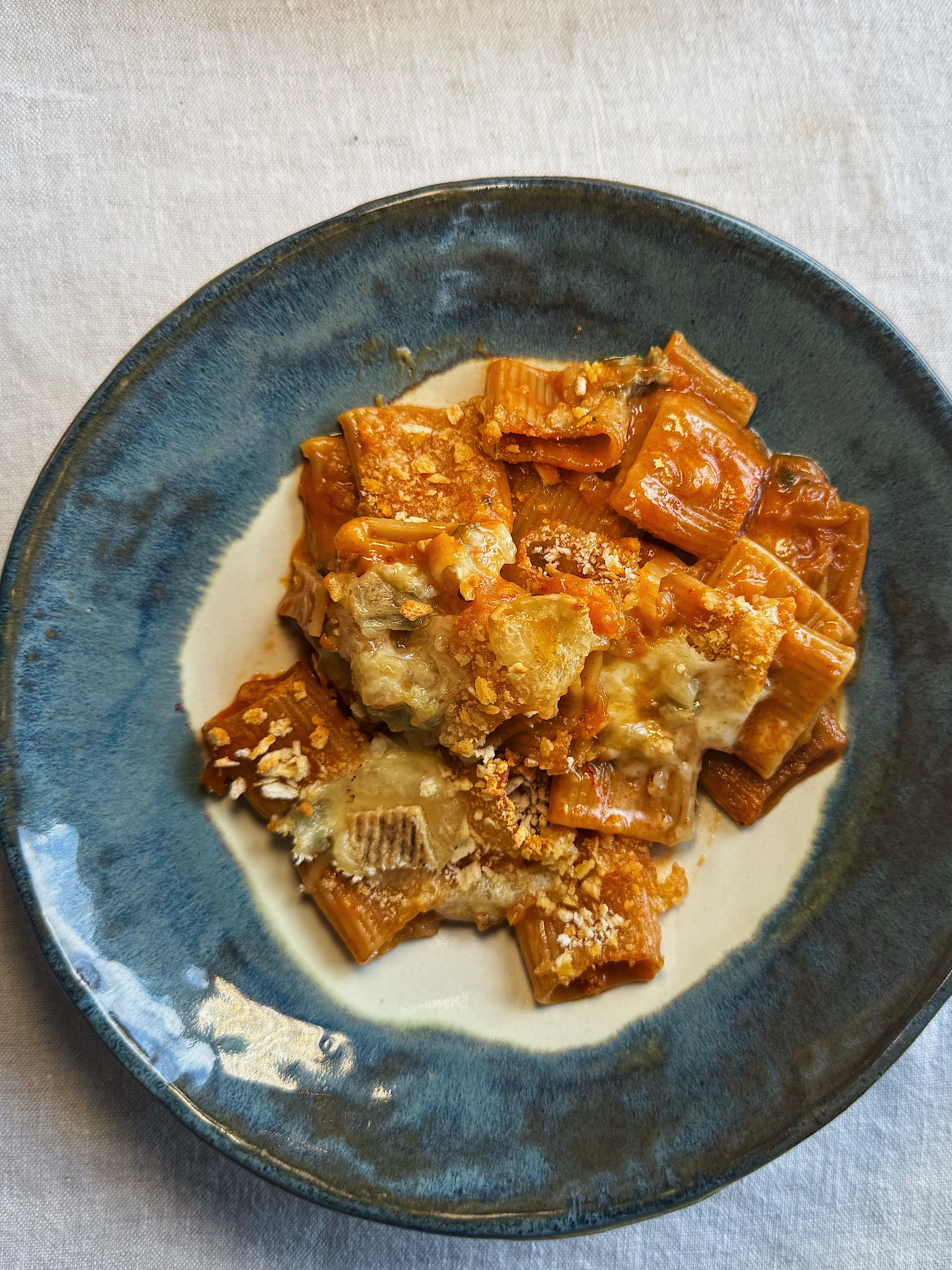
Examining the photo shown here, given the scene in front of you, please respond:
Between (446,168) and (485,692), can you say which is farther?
(446,168)

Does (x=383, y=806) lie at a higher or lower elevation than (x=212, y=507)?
lower

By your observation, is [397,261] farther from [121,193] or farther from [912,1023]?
[912,1023]

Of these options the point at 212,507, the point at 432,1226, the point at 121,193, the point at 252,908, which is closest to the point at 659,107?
the point at 121,193

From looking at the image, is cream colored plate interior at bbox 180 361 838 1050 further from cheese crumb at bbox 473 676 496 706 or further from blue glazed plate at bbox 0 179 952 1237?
cheese crumb at bbox 473 676 496 706

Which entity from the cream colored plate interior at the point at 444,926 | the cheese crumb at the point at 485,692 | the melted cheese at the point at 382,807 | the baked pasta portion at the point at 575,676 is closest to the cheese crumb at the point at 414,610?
the baked pasta portion at the point at 575,676

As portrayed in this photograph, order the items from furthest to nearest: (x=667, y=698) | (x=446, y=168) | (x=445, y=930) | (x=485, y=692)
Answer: (x=446, y=168), (x=445, y=930), (x=667, y=698), (x=485, y=692)

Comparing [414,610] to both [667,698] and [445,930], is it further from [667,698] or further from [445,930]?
[445,930]

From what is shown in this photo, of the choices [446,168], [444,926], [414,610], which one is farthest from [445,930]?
[446,168]
